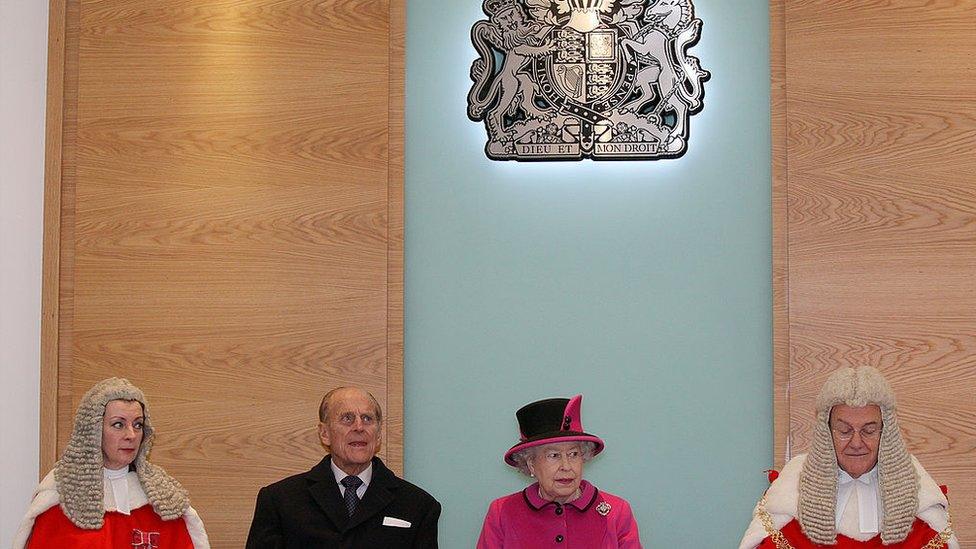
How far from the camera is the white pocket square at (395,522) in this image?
3.81 m

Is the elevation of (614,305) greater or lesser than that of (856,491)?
greater

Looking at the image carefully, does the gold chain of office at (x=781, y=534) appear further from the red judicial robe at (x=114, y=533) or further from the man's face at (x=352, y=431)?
the red judicial robe at (x=114, y=533)

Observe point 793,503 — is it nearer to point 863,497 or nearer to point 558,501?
point 863,497

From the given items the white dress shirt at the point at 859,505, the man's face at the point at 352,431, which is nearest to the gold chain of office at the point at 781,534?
the white dress shirt at the point at 859,505

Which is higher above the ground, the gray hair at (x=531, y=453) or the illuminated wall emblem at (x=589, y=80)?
the illuminated wall emblem at (x=589, y=80)

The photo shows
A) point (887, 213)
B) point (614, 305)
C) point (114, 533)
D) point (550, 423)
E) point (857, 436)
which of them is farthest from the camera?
point (614, 305)

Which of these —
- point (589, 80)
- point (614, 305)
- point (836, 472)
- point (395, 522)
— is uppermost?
point (589, 80)

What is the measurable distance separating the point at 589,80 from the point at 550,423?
52.9 inches

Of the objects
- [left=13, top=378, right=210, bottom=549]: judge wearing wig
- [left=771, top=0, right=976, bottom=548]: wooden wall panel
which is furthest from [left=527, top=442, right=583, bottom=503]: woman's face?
[left=13, top=378, right=210, bottom=549]: judge wearing wig

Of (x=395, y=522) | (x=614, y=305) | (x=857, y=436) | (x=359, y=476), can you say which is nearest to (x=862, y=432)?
(x=857, y=436)

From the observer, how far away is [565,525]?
370 cm

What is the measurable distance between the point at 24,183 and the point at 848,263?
2.96 meters

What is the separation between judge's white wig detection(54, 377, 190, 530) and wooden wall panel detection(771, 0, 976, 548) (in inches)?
80.9

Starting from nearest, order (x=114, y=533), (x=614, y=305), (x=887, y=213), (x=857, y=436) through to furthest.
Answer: (x=857, y=436) → (x=114, y=533) → (x=887, y=213) → (x=614, y=305)
